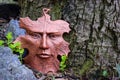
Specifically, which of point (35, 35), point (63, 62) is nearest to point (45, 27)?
point (35, 35)

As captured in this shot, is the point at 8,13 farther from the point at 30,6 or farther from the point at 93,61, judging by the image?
the point at 93,61

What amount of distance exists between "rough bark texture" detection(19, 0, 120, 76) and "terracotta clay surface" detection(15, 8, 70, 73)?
0.10 metres

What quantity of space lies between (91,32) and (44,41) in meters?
0.28

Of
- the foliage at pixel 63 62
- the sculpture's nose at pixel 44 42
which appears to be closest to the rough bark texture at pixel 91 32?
the foliage at pixel 63 62

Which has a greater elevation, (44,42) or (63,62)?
(44,42)

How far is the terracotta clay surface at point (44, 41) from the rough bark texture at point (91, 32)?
0.10 m

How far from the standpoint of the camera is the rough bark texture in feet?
6.88

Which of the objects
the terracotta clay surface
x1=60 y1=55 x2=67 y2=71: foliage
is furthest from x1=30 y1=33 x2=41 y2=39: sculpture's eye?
x1=60 y1=55 x2=67 y2=71: foliage

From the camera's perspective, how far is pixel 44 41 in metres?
2.00

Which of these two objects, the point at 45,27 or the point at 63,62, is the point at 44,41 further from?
the point at 63,62

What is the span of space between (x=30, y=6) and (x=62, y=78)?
1.64ft

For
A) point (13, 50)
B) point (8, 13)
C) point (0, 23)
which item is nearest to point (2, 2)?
point (8, 13)

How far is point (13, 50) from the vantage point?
212cm

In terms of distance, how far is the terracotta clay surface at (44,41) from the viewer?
2.02 metres
